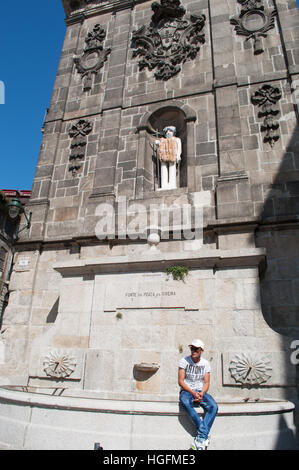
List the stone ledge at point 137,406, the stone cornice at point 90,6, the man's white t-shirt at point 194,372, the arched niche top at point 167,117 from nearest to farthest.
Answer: the stone ledge at point 137,406, the man's white t-shirt at point 194,372, the arched niche top at point 167,117, the stone cornice at point 90,6

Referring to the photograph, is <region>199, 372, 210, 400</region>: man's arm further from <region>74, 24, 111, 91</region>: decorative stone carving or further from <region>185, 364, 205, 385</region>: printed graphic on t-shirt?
<region>74, 24, 111, 91</region>: decorative stone carving

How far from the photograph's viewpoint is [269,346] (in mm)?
6387

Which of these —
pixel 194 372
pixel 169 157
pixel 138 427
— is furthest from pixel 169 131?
pixel 138 427

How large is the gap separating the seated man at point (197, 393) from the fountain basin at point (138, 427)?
0.57 feet

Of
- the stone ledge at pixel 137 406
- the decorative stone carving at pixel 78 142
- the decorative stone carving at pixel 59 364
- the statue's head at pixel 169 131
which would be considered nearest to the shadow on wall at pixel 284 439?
the stone ledge at pixel 137 406

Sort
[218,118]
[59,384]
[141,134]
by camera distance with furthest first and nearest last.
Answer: [141,134], [218,118], [59,384]

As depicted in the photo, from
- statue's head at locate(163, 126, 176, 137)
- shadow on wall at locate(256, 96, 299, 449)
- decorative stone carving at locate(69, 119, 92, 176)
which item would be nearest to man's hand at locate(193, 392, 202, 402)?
shadow on wall at locate(256, 96, 299, 449)

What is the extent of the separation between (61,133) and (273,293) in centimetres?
859

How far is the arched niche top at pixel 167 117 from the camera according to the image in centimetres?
1061

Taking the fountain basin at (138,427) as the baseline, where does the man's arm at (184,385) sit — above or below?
above

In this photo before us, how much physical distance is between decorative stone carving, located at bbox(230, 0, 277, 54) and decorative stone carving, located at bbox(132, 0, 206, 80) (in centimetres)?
124

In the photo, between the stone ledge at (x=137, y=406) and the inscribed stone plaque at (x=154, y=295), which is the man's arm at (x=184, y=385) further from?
the inscribed stone plaque at (x=154, y=295)
